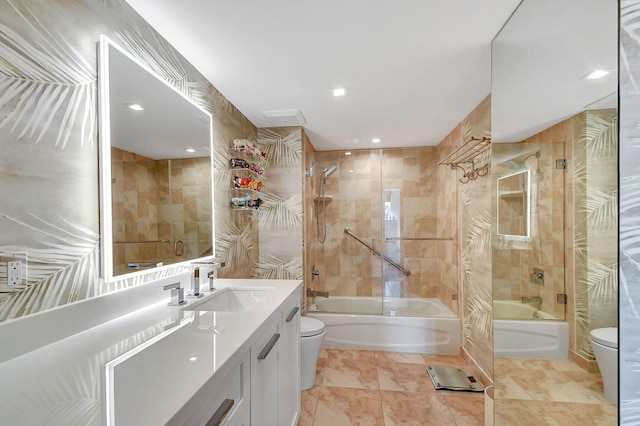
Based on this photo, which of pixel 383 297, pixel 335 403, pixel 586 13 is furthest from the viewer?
pixel 383 297

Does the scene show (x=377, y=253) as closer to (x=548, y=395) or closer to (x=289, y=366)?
(x=289, y=366)

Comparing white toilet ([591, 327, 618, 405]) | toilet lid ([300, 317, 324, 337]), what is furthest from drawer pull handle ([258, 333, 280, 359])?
white toilet ([591, 327, 618, 405])

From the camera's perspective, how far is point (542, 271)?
Answer: 120 centimetres

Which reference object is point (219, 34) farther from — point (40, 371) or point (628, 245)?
point (628, 245)

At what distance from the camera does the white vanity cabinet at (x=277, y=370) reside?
107 cm

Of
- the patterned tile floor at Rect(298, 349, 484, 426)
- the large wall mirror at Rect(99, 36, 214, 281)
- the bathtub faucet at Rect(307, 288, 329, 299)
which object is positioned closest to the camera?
the large wall mirror at Rect(99, 36, 214, 281)

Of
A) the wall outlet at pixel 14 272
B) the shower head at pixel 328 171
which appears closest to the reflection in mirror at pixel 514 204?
the wall outlet at pixel 14 272

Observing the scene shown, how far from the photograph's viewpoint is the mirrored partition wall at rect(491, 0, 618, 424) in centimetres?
87

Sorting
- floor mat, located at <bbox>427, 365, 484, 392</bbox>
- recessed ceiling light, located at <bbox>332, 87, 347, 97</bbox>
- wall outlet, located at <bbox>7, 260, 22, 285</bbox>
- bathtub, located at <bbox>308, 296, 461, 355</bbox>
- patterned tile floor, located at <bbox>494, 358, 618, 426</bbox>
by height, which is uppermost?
recessed ceiling light, located at <bbox>332, 87, 347, 97</bbox>

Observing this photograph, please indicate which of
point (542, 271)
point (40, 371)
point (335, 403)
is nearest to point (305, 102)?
point (542, 271)

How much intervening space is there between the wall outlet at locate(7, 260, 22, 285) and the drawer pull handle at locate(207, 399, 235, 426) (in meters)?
0.71

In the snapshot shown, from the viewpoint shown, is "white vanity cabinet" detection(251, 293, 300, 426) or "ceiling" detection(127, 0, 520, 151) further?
"ceiling" detection(127, 0, 520, 151)

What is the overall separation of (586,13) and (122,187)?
188 cm

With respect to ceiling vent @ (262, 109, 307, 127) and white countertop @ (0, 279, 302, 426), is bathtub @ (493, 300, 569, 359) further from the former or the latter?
ceiling vent @ (262, 109, 307, 127)
